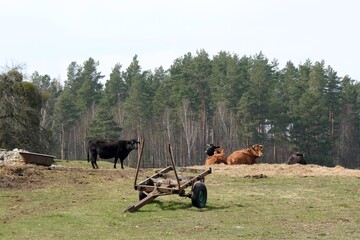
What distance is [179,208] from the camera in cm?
1700

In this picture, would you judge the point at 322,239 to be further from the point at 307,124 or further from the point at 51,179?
the point at 307,124

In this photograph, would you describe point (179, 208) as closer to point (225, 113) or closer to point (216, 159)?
point (216, 159)

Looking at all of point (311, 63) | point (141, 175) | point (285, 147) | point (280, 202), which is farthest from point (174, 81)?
point (280, 202)

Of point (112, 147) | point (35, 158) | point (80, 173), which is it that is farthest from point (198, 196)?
point (112, 147)

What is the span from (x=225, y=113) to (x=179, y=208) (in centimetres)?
7773

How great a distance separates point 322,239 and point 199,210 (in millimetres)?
4958

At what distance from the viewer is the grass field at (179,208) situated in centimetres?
1327

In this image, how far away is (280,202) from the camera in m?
18.4

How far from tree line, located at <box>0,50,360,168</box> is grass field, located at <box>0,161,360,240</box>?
194ft

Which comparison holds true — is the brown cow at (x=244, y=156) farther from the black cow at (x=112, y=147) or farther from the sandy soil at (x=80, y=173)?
the black cow at (x=112, y=147)

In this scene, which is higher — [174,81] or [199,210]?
[174,81]

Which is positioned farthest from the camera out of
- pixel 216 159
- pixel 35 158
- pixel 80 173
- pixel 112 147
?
pixel 216 159

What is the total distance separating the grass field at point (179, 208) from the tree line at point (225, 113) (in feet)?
194

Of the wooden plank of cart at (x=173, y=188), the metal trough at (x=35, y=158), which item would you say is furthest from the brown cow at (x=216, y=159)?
the wooden plank of cart at (x=173, y=188)
